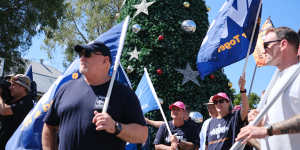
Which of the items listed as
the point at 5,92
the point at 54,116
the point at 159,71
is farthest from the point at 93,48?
the point at 159,71

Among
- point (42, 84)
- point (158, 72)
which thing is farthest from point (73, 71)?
point (42, 84)

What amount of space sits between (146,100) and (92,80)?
354 centimetres

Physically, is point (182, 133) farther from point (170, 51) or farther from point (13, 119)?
point (170, 51)

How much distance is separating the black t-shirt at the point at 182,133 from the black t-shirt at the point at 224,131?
2.10 ft

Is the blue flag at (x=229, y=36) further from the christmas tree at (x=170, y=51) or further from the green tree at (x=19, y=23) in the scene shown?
the green tree at (x=19, y=23)

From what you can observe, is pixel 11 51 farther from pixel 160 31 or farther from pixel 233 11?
pixel 233 11

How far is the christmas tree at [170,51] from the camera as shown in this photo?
8.99 m

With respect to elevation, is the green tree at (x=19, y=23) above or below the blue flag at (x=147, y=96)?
above

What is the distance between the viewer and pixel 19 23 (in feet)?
50.2

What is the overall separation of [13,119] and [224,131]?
3.08 metres

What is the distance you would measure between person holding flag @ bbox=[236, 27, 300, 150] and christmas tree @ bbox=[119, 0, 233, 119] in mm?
5767

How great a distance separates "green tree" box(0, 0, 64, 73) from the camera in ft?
48.5

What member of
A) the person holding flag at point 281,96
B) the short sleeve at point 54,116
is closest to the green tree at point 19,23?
the short sleeve at point 54,116

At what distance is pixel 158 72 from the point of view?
8.98m
